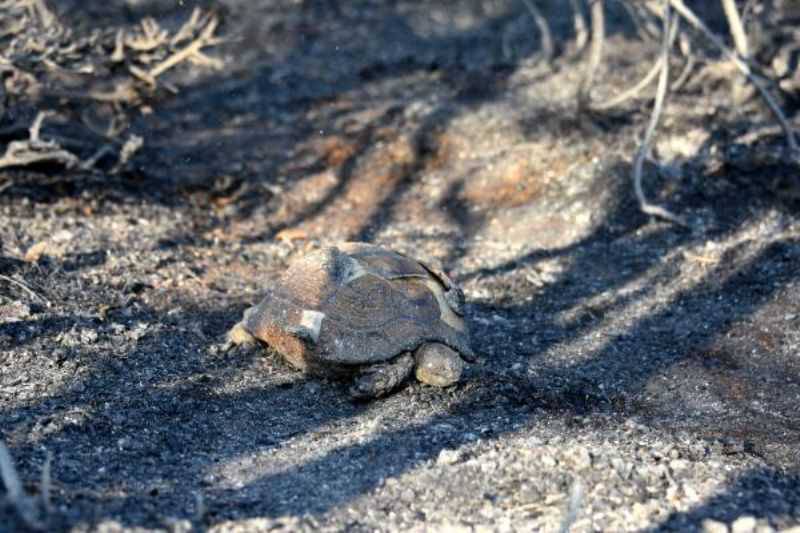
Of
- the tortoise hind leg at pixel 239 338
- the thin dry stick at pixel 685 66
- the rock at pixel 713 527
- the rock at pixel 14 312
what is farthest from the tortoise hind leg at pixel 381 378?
the thin dry stick at pixel 685 66

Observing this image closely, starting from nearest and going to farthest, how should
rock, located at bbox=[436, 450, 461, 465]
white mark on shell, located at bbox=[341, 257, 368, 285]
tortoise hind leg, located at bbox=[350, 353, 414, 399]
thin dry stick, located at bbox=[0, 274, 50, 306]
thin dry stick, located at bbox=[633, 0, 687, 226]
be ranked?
rock, located at bbox=[436, 450, 461, 465] → tortoise hind leg, located at bbox=[350, 353, 414, 399] → white mark on shell, located at bbox=[341, 257, 368, 285] → thin dry stick, located at bbox=[0, 274, 50, 306] → thin dry stick, located at bbox=[633, 0, 687, 226]

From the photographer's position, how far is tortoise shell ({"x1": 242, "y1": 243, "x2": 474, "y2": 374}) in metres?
4.70

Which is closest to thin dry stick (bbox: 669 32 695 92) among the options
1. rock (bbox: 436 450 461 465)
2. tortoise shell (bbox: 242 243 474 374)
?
tortoise shell (bbox: 242 243 474 374)

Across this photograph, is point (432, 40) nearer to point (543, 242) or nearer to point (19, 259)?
point (543, 242)

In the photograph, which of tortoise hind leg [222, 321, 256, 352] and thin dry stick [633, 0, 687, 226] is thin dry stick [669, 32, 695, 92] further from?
tortoise hind leg [222, 321, 256, 352]

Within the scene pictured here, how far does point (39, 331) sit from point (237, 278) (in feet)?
4.90

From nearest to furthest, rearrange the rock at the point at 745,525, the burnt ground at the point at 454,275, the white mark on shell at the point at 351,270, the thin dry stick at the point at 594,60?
1. the rock at the point at 745,525
2. the burnt ground at the point at 454,275
3. the white mark on shell at the point at 351,270
4. the thin dry stick at the point at 594,60

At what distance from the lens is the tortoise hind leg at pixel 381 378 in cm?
465

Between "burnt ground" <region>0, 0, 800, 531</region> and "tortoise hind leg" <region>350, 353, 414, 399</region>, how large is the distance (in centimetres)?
8

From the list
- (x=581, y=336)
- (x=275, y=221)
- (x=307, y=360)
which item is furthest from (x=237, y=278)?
(x=581, y=336)

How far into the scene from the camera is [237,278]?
21.0 feet

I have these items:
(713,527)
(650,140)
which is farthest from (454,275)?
(713,527)

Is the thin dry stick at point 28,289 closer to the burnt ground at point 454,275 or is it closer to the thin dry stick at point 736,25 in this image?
the burnt ground at point 454,275

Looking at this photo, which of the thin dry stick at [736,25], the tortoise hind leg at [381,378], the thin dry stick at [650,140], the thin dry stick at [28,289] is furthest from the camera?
the thin dry stick at [736,25]
